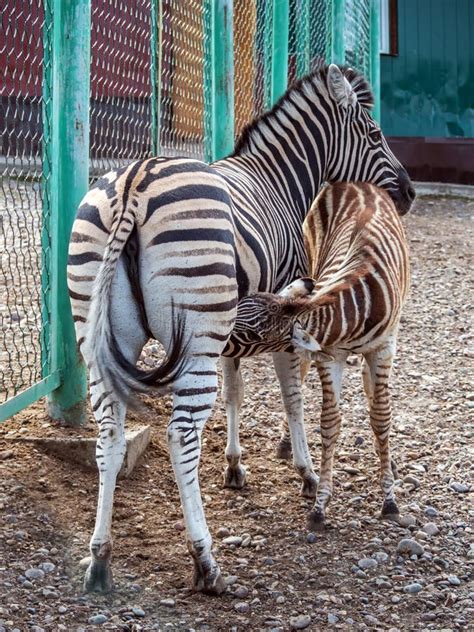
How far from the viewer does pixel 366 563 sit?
465 cm

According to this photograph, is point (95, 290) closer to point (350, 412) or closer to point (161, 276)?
point (161, 276)

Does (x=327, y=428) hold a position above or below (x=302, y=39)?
below

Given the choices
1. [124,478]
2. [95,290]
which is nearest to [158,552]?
[124,478]

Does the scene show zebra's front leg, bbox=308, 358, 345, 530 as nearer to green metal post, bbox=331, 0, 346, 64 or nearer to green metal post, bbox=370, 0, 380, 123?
green metal post, bbox=331, 0, 346, 64

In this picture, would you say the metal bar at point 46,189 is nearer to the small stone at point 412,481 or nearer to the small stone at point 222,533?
the small stone at point 222,533

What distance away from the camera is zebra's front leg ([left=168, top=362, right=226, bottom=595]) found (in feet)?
13.4

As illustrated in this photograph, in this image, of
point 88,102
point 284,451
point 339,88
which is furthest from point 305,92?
point 284,451

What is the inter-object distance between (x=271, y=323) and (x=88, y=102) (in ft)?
5.37

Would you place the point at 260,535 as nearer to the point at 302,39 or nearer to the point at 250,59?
the point at 250,59

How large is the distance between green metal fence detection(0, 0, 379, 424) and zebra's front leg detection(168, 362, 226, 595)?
0.95 meters

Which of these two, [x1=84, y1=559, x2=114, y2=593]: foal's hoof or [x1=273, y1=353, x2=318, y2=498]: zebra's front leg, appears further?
[x1=273, y1=353, x2=318, y2=498]: zebra's front leg

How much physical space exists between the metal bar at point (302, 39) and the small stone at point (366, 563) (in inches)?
231

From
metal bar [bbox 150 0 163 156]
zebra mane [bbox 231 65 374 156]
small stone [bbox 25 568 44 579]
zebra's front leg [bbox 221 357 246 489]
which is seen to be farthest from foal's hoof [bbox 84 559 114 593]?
metal bar [bbox 150 0 163 156]

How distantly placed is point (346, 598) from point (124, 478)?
1.48 meters
